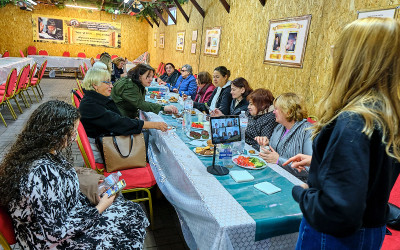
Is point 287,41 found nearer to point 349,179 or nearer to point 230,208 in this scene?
point 230,208

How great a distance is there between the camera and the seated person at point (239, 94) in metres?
3.21

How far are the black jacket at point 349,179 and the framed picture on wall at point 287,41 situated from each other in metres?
2.88

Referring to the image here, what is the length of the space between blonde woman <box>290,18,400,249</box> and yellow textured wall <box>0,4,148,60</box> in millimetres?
13615

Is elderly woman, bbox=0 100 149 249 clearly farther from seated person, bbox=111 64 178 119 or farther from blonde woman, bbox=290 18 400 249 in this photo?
seated person, bbox=111 64 178 119

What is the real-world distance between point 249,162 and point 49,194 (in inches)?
46.8

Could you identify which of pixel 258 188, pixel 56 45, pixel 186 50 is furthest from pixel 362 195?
pixel 56 45

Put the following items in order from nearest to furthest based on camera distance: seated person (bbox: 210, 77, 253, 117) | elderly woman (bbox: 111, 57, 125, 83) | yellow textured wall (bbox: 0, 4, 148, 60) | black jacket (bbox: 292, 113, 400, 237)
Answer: black jacket (bbox: 292, 113, 400, 237) → seated person (bbox: 210, 77, 253, 117) → elderly woman (bbox: 111, 57, 125, 83) → yellow textured wall (bbox: 0, 4, 148, 60)

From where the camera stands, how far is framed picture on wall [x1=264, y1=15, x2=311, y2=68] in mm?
3387

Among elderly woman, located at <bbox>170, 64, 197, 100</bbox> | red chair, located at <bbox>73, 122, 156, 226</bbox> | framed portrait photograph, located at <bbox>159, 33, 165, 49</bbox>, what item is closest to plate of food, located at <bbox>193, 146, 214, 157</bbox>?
red chair, located at <bbox>73, 122, 156, 226</bbox>

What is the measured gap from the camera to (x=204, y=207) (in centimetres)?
133

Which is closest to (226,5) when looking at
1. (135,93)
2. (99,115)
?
(135,93)

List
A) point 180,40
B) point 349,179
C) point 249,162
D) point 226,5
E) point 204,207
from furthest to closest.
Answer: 1. point 180,40
2. point 226,5
3. point 249,162
4. point 204,207
5. point 349,179

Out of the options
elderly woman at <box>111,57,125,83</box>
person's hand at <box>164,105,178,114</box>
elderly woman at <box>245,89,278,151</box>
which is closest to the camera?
elderly woman at <box>245,89,278,151</box>

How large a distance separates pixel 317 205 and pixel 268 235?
0.56 meters
